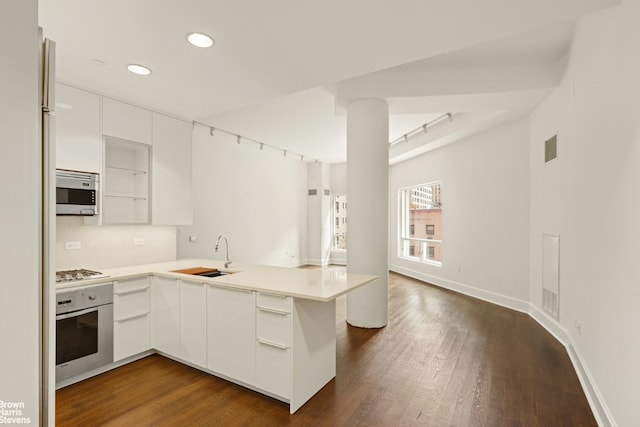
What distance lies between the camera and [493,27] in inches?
88.4

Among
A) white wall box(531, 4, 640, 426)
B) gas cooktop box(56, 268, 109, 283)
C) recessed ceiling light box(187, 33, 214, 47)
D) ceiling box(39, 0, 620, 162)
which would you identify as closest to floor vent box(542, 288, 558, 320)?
white wall box(531, 4, 640, 426)

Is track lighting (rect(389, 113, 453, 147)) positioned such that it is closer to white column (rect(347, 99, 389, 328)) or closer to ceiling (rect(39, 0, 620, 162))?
ceiling (rect(39, 0, 620, 162))

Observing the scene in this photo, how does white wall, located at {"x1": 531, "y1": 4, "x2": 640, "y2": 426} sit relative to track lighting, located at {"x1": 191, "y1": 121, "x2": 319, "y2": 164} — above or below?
below

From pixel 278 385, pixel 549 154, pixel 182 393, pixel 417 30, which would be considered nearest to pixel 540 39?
pixel 549 154

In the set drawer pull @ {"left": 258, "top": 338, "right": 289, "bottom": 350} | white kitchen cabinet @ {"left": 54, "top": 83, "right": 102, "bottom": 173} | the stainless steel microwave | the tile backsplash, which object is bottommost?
drawer pull @ {"left": 258, "top": 338, "right": 289, "bottom": 350}

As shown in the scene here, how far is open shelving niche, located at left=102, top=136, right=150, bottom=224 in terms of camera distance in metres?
3.48

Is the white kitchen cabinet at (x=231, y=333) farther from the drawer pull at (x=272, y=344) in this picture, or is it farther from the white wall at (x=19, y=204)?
the white wall at (x=19, y=204)

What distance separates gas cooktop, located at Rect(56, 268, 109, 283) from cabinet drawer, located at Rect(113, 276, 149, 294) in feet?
0.50

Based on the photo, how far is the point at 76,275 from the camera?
284 centimetres

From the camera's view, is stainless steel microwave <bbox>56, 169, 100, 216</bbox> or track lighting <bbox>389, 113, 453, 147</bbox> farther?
track lighting <bbox>389, 113, 453, 147</bbox>

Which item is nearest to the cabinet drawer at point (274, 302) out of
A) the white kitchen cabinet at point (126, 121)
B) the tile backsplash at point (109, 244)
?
the tile backsplash at point (109, 244)

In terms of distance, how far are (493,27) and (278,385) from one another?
3.08 meters

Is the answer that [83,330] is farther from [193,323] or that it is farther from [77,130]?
[77,130]

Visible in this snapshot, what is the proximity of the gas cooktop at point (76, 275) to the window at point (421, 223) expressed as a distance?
5968 mm
